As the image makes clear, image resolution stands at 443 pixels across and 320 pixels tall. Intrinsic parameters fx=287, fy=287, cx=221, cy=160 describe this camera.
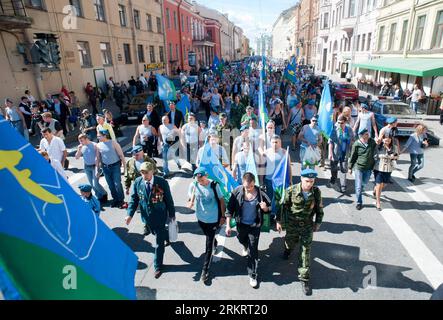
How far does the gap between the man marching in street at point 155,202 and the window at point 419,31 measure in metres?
24.3

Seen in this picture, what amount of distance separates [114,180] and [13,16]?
11.6m

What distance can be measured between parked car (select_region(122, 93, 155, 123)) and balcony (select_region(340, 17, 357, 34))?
32285mm

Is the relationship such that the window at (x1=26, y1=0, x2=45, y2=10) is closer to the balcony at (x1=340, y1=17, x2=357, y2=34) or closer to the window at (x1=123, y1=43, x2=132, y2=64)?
the window at (x1=123, y1=43, x2=132, y2=64)

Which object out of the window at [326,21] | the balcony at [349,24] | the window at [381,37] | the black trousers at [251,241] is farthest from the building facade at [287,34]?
the black trousers at [251,241]

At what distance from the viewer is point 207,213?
4.31 m

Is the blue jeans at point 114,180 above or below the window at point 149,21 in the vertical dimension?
below

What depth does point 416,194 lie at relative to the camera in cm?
722

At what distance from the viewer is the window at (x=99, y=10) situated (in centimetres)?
2181

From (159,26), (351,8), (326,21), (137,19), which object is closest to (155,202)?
(137,19)

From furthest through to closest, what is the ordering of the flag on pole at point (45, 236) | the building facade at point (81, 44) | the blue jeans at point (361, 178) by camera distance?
the building facade at point (81, 44), the blue jeans at point (361, 178), the flag on pole at point (45, 236)

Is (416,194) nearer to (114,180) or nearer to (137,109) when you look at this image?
(114,180)

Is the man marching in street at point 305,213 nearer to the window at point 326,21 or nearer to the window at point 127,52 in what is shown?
the window at point 127,52

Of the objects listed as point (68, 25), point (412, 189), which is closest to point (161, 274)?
point (412, 189)
